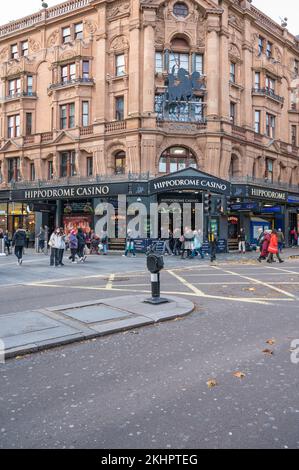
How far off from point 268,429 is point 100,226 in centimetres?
2392

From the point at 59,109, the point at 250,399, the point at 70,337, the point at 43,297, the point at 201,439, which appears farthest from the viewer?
the point at 59,109

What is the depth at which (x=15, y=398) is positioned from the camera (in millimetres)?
3672

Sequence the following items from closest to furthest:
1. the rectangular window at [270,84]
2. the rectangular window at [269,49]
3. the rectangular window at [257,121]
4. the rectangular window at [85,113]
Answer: the rectangular window at [85,113] → the rectangular window at [257,121] → the rectangular window at [270,84] → the rectangular window at [269,49]

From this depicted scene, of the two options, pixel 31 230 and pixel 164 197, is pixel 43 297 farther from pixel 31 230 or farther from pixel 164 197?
pixel 31 230

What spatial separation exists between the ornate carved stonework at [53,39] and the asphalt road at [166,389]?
98.9 ft

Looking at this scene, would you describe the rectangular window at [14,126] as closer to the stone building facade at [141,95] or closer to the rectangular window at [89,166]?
the stone building facade at [141,95]

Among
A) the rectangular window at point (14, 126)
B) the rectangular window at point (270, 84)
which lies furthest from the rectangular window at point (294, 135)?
the rectangular window at point (14, 126)

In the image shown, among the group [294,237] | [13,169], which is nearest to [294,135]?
[294,237]

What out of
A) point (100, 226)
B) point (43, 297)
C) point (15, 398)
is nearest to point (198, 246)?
point (100, 226)

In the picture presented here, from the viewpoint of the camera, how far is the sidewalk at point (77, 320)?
17.4 feet

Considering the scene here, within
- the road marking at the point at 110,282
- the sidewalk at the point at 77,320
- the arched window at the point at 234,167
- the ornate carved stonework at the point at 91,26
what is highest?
the ornate carved stonework at the point at 91,26

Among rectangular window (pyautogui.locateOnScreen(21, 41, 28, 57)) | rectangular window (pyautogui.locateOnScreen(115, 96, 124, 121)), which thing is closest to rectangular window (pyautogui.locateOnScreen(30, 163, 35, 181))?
rectangular window (pyautogui.locateOnScreen(115, 96, 124, 121))

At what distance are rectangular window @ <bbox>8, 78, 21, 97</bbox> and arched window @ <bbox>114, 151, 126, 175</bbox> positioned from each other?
12455 mm

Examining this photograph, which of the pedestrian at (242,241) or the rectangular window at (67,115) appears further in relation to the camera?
the rectangular window at (67,115)
